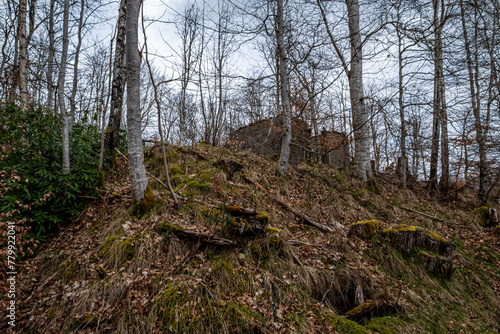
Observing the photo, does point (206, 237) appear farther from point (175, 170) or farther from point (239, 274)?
point (175, 170)

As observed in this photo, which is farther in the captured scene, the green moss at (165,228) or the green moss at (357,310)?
the green moss at (165,228)

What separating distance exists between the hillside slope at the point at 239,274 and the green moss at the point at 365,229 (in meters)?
0.02

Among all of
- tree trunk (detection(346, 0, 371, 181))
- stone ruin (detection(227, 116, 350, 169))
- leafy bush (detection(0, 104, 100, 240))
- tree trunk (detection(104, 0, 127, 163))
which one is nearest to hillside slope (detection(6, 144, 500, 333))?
leafy bush (detection(0, 104, 100, 240))

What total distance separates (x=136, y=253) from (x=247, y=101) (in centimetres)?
584

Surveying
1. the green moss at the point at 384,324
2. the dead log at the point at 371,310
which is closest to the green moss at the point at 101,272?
the dead log at the point at 371,310

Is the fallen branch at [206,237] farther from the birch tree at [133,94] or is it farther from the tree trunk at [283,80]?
the tree trunk at [283,80]

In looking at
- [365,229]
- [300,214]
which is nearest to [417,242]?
[365,229]

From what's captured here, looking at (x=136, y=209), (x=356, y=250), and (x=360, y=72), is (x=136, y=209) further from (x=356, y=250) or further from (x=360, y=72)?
(x=360, y=72)

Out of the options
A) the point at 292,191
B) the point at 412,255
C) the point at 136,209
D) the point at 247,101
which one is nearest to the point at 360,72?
the point at 247,101

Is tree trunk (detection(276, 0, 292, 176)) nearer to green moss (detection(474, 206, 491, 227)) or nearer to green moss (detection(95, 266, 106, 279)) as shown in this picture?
green moss (detection(95, 266, 106, 279))

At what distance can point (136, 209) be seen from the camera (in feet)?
11.6

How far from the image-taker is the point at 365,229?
3.94m

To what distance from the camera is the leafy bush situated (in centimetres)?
324

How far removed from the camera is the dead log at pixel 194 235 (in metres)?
3.06
